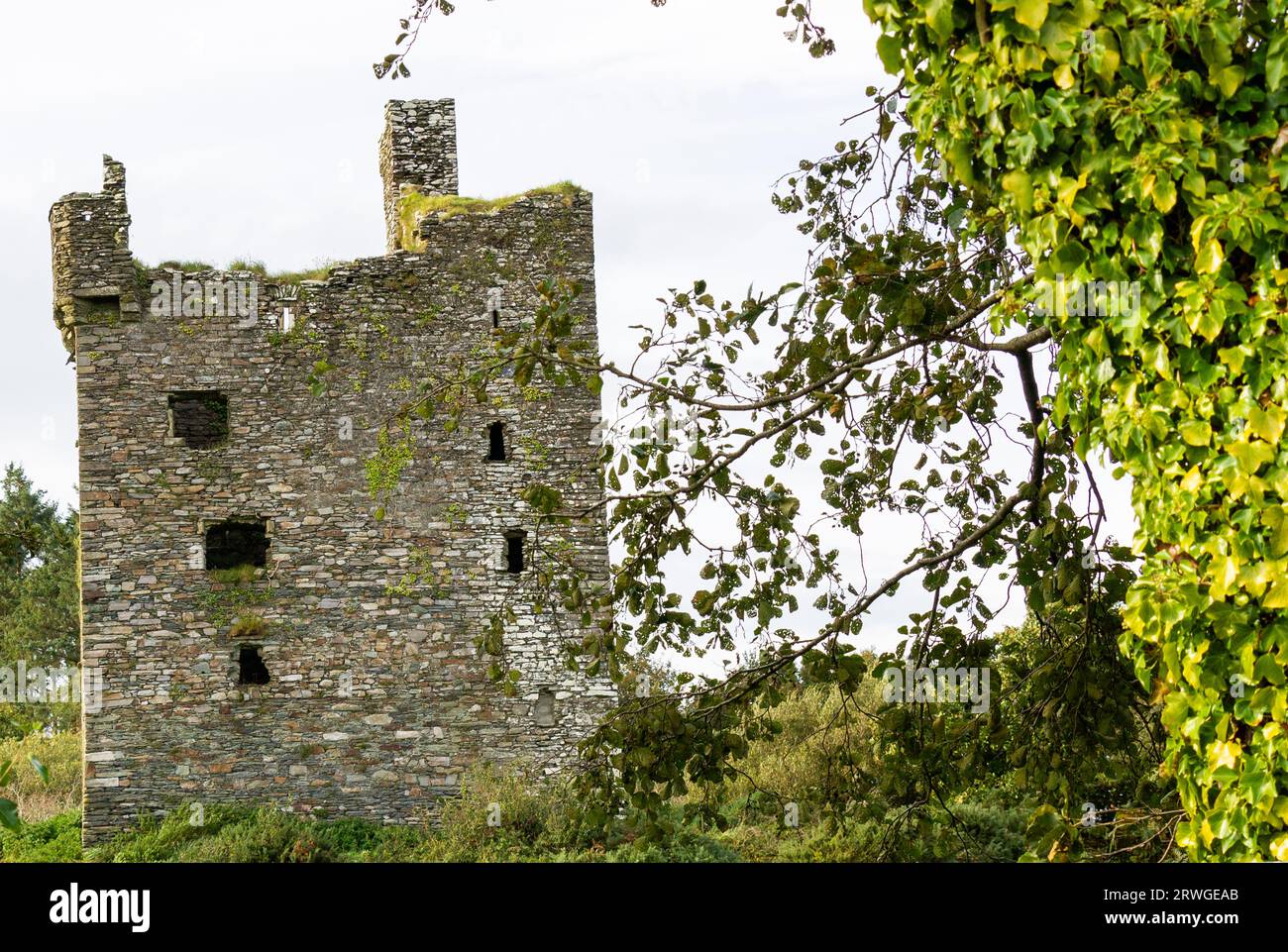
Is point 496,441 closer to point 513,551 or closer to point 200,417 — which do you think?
point 513,551

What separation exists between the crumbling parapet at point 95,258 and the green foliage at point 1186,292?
17128 mm

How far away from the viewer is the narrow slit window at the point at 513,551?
1975 cm

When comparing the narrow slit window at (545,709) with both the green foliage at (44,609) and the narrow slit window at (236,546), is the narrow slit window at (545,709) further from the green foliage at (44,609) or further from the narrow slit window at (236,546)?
the green foliage at (44,609)

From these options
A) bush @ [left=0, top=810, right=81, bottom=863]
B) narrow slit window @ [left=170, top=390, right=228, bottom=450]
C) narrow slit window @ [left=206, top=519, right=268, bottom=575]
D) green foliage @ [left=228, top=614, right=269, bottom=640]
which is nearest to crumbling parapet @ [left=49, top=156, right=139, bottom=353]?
narrow slit window @ [left=170, top=390, right=228, bottom=450]

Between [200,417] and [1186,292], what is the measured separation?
57.8ft

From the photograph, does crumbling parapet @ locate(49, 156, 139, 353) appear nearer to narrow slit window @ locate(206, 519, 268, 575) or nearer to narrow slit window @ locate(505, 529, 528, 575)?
narrow slit window @ locate(206, 519, 268, 575)

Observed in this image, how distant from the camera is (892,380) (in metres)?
7.48

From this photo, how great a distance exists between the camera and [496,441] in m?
20.2

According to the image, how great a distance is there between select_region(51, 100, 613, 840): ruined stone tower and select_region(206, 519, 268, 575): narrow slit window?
0.03 metres

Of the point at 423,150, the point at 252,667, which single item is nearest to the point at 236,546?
the point at 252,667

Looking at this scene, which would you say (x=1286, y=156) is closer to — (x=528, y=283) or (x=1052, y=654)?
(x=1052, y=654)

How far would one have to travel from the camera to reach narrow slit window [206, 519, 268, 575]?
65.9 feet
